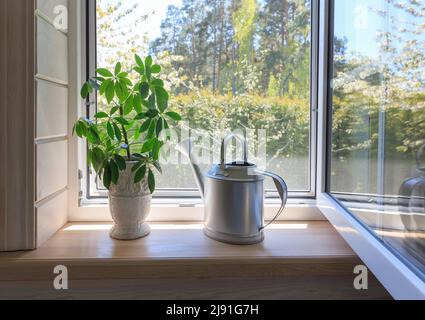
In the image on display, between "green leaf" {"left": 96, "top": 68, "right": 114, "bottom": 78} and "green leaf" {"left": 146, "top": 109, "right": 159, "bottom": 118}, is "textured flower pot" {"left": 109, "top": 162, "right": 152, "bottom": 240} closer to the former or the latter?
"green leaf" {"left": 146, "top": 109, "right": 159, "bottom": 118}

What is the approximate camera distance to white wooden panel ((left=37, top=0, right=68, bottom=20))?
779mm

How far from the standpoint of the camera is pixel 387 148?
638 millimetres

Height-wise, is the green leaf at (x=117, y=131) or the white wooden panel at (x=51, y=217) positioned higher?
the green leaf at (x=117, y=131)

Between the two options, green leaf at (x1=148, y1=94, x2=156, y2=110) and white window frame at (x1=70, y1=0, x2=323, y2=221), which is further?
white window frame at (x1=70, y1=0, x2=323, y2=221)

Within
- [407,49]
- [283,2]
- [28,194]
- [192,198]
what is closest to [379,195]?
[407,49]

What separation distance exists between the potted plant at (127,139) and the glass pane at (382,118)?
0.45 metres

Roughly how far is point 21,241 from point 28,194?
0.39ft

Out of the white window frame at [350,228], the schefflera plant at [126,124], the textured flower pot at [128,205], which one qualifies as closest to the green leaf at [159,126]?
the schefflera plant at [126,124]

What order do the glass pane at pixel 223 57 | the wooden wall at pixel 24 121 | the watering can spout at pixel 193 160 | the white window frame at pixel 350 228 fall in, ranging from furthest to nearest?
the glass pane at pixel 223 57, the watering can spout at pixel 193 160, the wooden wall at pixel 24 121, the white window frame at pixel 350 228

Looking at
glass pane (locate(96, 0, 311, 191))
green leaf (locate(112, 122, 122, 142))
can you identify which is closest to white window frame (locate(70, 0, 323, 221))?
glass pane (locate(96, 0, 311, 191))

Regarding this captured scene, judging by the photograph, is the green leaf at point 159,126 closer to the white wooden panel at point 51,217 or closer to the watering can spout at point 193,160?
the watering can spout at point 193,160

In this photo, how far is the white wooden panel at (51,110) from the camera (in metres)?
0.77

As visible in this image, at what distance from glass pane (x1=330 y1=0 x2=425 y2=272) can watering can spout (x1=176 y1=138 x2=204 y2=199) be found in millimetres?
376
